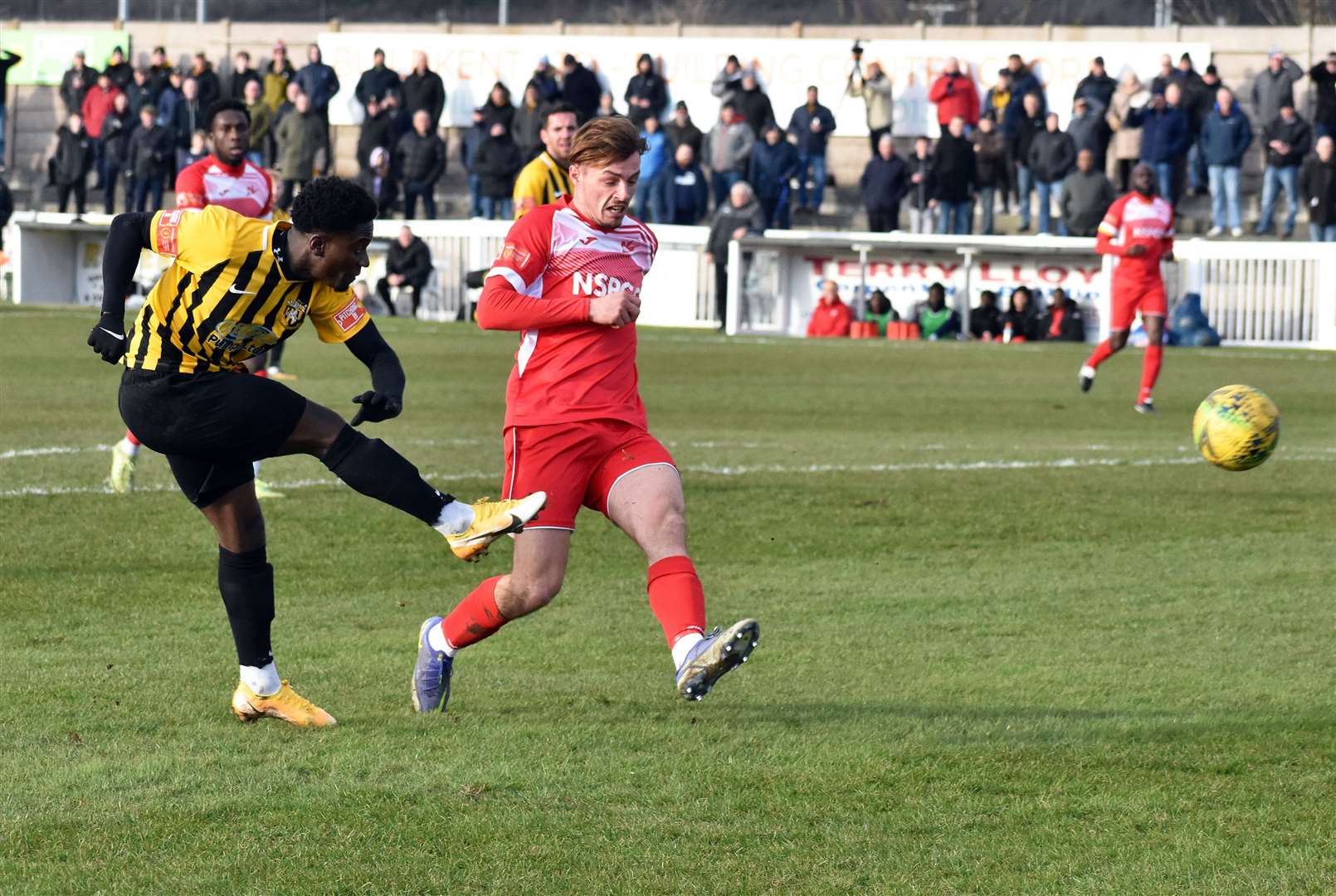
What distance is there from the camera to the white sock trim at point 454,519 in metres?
5.59

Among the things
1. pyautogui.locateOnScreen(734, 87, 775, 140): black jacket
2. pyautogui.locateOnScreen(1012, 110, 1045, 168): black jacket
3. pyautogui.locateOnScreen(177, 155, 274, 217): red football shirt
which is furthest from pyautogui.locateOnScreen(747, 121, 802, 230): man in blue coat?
pyautogui.locateOnScreen(177, 155, 274, 217): red football shirt

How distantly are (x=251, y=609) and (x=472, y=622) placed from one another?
678mm

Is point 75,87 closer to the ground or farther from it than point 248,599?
farther from it

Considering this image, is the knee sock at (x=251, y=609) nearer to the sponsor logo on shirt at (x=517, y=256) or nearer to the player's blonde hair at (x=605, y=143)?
the sponsor logo on shirt at (x=517, y=256)

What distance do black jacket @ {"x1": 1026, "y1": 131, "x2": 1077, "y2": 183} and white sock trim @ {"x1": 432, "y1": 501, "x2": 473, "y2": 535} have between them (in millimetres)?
20926

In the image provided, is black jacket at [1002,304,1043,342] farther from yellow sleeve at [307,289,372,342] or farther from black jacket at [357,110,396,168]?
yellow sleeve at [307,289,372,342]

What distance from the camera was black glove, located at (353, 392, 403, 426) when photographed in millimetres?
5527

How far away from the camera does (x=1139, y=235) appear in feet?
55.5

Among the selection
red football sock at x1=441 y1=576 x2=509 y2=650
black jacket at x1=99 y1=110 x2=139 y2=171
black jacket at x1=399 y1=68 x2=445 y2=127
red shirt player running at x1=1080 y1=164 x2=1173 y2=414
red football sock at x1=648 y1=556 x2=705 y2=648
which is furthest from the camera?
black jacket at x1=99 y1=110 x2=139 y2=171

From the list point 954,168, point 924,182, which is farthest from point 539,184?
point 924,182

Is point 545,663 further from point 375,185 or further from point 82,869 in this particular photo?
point 375,185

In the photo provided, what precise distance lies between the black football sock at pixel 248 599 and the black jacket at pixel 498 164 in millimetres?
21336

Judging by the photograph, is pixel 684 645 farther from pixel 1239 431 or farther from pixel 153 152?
pixel 153 152

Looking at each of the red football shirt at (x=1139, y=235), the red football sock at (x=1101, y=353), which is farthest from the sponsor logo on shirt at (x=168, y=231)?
the red football sock at (x=1101, y=353)
